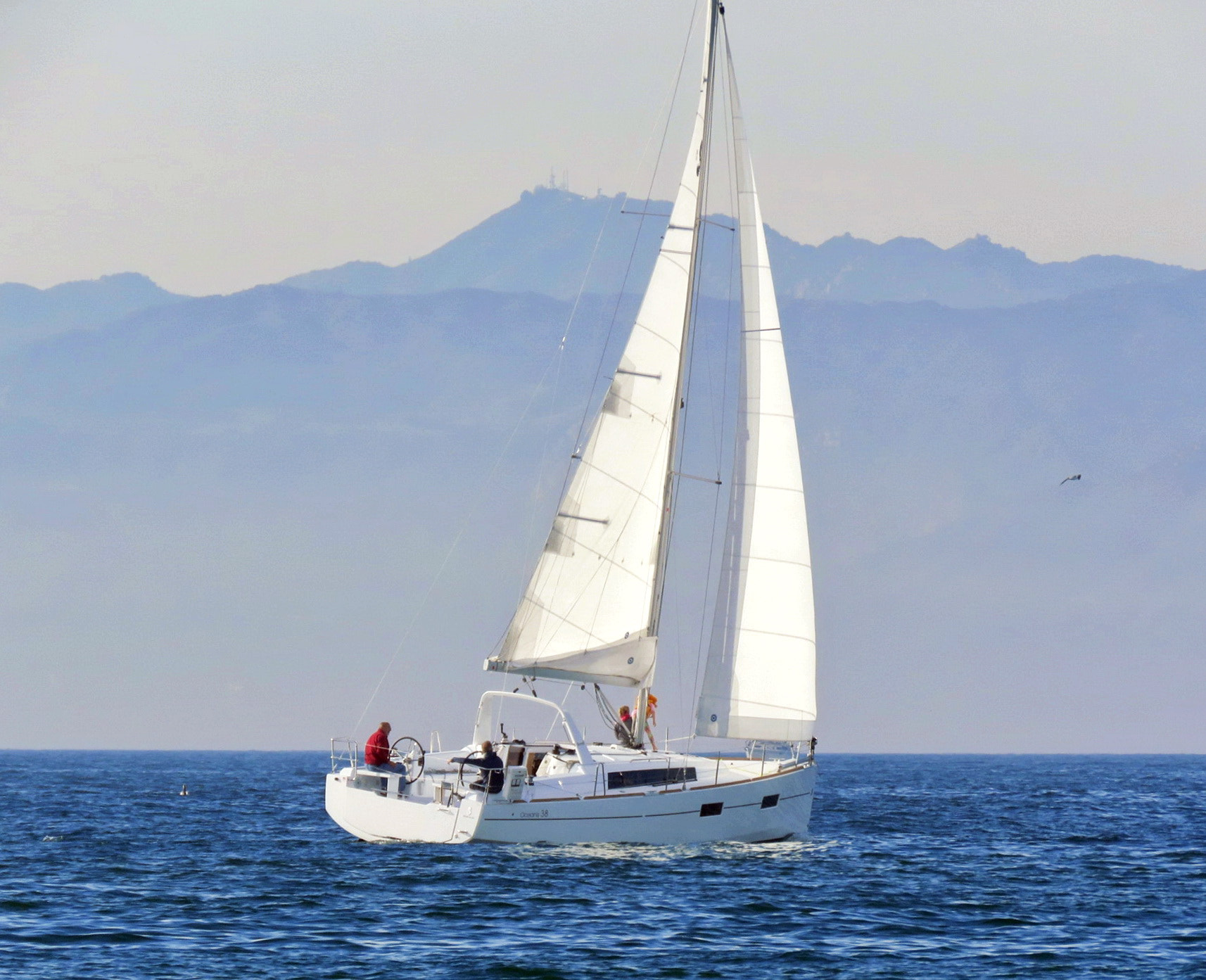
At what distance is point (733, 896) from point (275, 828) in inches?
722

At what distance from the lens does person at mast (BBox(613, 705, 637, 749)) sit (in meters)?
35.0

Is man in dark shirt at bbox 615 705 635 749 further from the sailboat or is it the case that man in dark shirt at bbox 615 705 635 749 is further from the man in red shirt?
the man in red shirt

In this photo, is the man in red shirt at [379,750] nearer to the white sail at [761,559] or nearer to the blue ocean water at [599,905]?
the blue ocean water at [599,905]

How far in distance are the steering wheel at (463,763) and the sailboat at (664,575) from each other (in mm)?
441

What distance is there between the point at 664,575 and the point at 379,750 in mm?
7368

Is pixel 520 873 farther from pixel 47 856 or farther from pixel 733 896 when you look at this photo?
pixel 47 856

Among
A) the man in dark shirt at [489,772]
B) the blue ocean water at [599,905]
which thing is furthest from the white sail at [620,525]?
the blue ocean water at [599,905]

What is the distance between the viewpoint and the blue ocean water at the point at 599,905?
2209 centimetres

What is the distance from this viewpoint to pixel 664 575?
35469mm

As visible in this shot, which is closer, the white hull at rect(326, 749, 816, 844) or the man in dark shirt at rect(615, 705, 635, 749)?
the white hull at rect(326, 749, 816, 844)

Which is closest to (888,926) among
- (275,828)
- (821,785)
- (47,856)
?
(47,856)

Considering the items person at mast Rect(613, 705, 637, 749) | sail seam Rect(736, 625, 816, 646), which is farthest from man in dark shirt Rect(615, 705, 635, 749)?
sail seam Rect(736, 625, 816, 646)

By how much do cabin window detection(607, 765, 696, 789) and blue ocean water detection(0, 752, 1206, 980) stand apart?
4.06ft

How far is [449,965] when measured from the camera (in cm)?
2172
